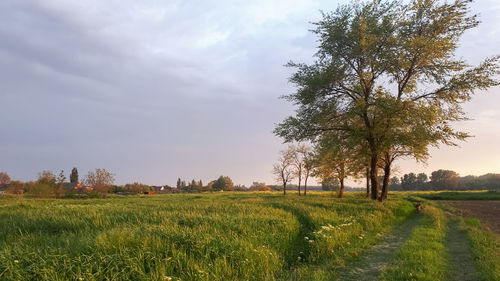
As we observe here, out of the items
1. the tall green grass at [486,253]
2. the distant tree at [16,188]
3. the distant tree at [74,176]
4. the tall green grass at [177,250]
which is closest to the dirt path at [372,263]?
the tall green grass at [177,250]

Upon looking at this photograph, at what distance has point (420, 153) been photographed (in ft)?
66.5

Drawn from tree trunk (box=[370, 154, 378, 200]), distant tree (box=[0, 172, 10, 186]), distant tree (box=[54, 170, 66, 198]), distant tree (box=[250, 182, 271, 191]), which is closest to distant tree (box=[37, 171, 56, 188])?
distant tree (box=[54, 170, 66, 198])

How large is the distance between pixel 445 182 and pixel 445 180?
3.44 feet

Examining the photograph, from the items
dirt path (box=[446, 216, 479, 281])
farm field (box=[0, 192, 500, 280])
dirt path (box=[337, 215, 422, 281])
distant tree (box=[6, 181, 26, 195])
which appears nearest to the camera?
farm field (box=[0, 192, 500, 280])

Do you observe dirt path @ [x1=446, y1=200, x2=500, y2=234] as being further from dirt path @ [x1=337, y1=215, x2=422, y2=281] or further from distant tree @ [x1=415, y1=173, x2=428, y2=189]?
distant tree @ [x1=415, y1=173, x2=428, y2=189]

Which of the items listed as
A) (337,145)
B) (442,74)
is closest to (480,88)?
(442,74)

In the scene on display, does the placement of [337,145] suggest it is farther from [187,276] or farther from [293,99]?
[187,276]

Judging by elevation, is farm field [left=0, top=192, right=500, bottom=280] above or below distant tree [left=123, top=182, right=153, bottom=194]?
above

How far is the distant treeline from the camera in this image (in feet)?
369

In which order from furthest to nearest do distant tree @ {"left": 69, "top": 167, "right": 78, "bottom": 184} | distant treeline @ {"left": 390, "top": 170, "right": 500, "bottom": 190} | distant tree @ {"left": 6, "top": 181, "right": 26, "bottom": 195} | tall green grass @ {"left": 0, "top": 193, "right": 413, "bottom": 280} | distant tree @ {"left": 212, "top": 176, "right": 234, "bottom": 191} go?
distant tree @ {"left": 212, "top": 176, "right": 234, "bottom": 191}
distant treeline @ {"left": 390, "top": 170, "right": 500, "bottom": 190}
distant tree @ {"left": 69, "top": 167, "right": 78, "bottom": 184}
distant tree @ {"left": 6, "top": 181, "right": 26, "bottom": 195}
tall green grass @ {"left": 0, "top": 193, "right": 413, "bottom": 280}

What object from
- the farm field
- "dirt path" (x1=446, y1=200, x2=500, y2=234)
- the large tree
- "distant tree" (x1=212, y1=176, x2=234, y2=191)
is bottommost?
"distant tree" (x1=212, y1=176, x2=234, y2=191)

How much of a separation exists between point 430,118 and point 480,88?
4891 mm

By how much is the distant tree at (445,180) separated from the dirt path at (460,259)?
13064 cm

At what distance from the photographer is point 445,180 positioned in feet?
381
